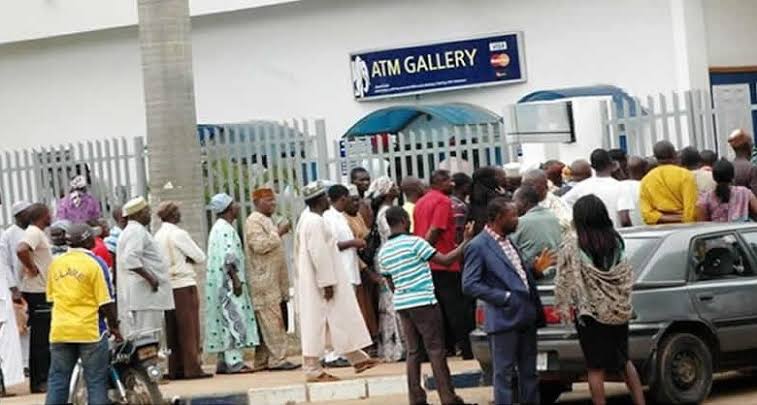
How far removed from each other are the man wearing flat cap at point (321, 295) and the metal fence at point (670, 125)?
14.8 ft

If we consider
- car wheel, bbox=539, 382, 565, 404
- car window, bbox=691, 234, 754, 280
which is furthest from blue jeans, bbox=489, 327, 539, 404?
car wheel, bbox=539, 382, 565, 404

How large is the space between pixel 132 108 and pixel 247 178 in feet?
41.6

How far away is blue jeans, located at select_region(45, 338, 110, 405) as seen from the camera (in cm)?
1509

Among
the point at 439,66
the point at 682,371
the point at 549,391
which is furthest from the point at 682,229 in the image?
the point at 439,66

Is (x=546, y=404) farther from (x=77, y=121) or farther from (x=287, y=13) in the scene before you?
(x=77, y=121)

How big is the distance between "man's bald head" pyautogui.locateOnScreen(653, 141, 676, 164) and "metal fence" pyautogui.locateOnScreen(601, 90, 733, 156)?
7.61 ft

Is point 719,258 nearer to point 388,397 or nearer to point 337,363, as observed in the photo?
point 388,397

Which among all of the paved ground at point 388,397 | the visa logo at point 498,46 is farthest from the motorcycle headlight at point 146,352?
the visa logo at point 498,46

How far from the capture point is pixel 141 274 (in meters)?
18.2

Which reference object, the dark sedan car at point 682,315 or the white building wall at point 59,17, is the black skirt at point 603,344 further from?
the white building wall at point 59,17

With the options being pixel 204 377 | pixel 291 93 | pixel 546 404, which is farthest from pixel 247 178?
pixel 291 93

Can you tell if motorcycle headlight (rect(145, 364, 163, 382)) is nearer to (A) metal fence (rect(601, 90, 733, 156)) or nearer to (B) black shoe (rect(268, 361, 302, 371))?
(B) black shoe (rect(268, 361, 302, 371))

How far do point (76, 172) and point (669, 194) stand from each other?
335 inches

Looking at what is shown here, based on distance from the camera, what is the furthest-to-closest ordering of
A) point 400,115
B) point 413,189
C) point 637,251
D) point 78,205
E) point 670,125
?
point 400,115
point 78,205
point 670,125
point 413,189
point 637,251
